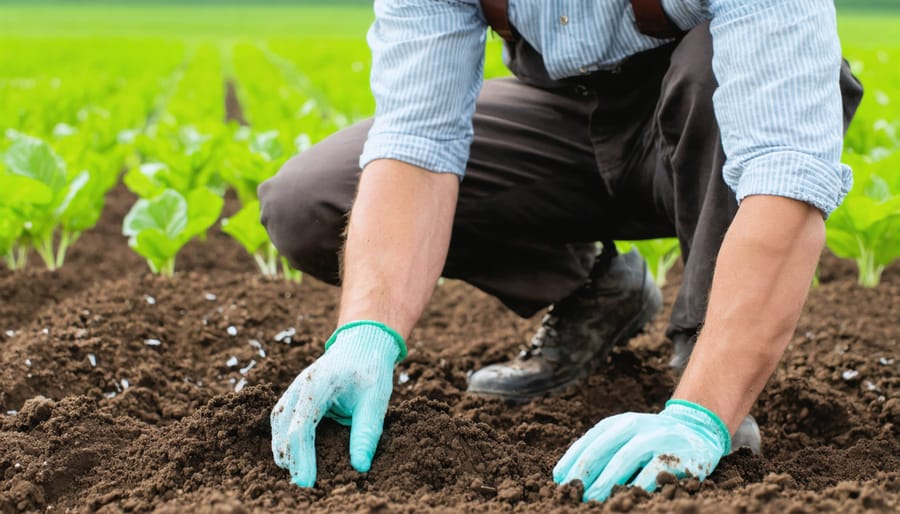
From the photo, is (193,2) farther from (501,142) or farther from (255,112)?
(501,142)

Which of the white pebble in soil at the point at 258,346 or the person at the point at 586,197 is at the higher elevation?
the person at the point at 586,197

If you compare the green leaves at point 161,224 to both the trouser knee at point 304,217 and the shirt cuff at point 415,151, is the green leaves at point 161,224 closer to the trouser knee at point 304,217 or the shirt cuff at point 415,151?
the trouser knee at point 304,217

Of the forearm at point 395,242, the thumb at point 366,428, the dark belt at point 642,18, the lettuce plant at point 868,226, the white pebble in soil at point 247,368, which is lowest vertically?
the white pebble in soil at point 247,368

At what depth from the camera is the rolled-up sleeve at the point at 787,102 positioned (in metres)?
1.58

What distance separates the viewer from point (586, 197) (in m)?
2.43

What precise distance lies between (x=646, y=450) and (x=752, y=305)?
278mm

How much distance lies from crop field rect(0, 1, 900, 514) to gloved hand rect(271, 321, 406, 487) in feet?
0.12

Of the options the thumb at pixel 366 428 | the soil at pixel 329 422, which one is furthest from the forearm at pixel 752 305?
the thumb at pixel 366 428

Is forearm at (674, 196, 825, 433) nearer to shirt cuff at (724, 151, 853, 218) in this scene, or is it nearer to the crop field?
shirt cuff at (724, 151, 853, 218)

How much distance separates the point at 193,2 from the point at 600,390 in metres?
65.2

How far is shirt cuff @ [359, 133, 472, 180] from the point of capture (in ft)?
6.52

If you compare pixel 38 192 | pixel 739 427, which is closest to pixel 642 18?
pixel 739 427

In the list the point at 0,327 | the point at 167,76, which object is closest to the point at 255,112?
the point at 0,327

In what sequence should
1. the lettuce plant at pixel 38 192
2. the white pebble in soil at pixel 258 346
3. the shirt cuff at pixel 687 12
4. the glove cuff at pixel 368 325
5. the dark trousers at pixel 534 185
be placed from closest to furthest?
the glove cuff at pixel 368 325 < the shirt cuff at pixel 687 12 < the dark trousers at pixel 534 185 < the white pebble in soil at pixel 258 346 < the lettuce plant at pixel 38 192
